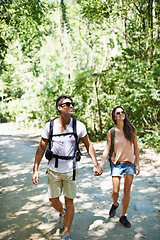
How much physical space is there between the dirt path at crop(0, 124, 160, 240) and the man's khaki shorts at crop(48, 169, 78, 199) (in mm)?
737

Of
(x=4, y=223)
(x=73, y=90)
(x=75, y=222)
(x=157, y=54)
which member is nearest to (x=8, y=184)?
(x=4, y=223)

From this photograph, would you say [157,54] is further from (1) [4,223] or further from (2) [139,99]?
(1) [4,223]

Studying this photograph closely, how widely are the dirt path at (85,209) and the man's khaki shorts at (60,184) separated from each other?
2.42ft

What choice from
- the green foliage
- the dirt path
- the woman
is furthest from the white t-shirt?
the green foliage

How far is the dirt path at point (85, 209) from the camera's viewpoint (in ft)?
12.3

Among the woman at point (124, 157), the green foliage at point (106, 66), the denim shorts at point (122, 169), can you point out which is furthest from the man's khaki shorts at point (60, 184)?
the green foliage at point (106, 66)

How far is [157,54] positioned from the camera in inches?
383

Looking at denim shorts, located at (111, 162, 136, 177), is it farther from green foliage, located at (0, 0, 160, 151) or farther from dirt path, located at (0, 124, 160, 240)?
green foliage, located at (0, 0, 160, 151)

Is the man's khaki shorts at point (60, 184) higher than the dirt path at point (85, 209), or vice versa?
the man's khaki shorts at point (60, 184)

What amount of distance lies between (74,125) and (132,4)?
29.7 ft

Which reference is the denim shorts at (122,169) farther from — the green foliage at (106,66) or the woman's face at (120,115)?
the green foliage at (106,66)

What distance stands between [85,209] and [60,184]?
152 cm

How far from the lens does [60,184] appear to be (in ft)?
11.6

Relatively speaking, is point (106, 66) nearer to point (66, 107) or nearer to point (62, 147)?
point (66, 107)
